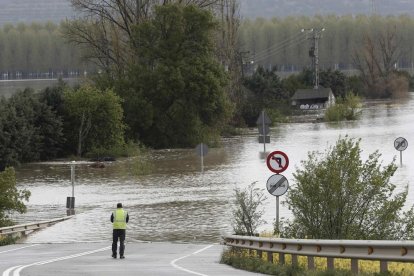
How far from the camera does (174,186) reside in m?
52.6

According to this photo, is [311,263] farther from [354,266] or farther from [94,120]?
[94,120]

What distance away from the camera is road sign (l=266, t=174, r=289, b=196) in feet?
77.4

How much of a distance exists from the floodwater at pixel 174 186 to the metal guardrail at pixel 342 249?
10833 mm

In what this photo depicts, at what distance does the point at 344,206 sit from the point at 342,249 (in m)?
6.87

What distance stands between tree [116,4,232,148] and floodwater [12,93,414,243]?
8.81 feet

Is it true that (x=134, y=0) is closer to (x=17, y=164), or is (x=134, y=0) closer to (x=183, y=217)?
(x=17, y=164)

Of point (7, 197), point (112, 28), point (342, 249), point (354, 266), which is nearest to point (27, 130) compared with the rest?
point (112, 28)

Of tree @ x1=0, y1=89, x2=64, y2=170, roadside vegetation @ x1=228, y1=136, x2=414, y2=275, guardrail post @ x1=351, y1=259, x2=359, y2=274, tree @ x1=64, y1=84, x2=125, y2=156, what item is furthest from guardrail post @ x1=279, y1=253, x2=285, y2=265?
tree @ x1=64, y1=84, x2=125, y2=156

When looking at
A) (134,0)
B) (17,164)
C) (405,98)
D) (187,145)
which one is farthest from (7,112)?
(405,98)

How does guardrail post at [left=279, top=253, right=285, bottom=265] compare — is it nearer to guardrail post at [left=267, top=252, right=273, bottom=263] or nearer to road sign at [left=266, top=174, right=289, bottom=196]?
guardrail post at [left=267, top=252, right=273, bottom=263]

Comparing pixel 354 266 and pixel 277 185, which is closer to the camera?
pixel 354 266

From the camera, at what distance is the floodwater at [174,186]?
1422 inches

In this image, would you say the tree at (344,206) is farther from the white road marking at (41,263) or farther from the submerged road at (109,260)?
the white road marking at (41,263)

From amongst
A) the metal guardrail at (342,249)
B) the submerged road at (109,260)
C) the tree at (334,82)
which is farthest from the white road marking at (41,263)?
the tree at (334,82)
